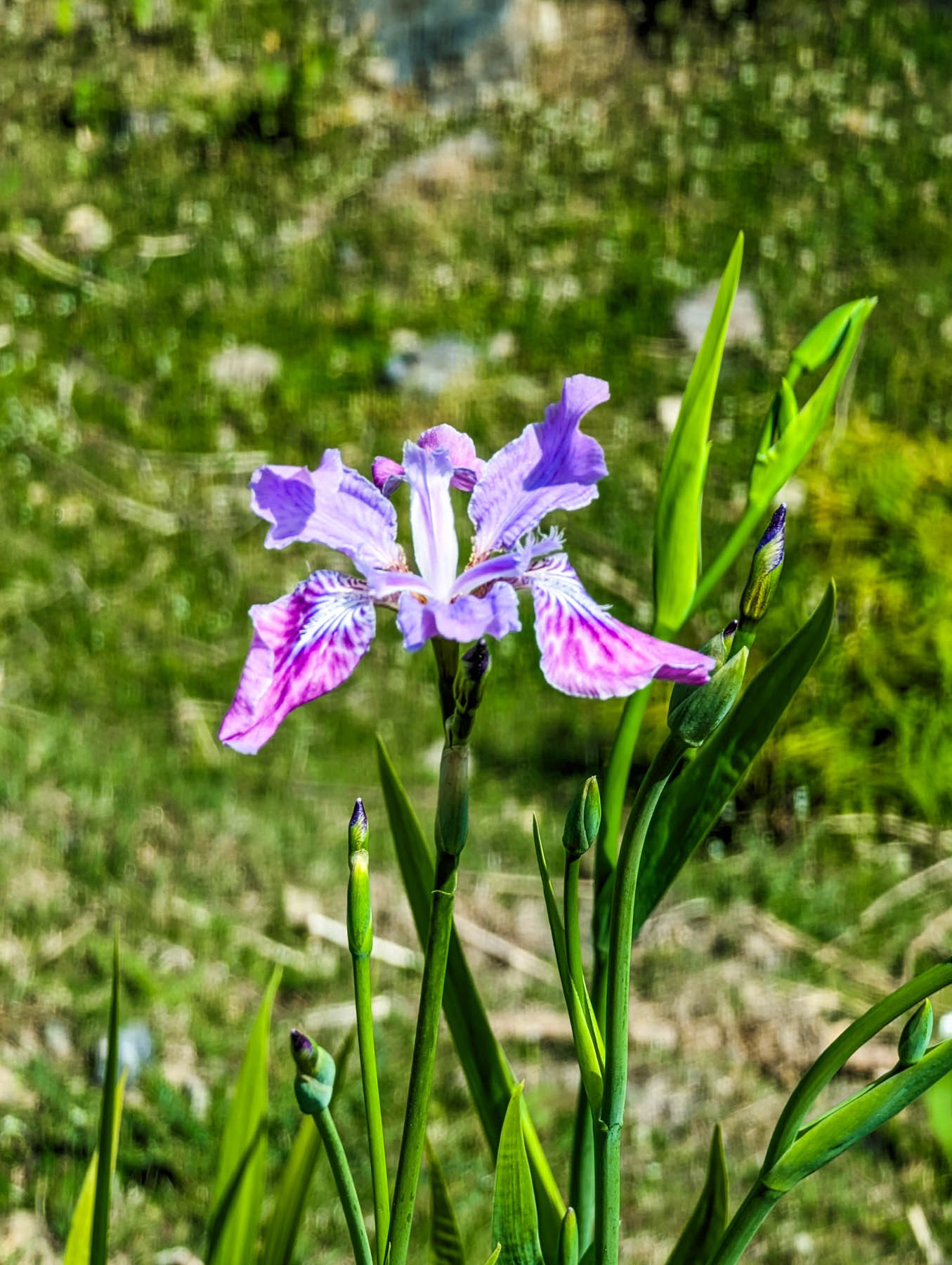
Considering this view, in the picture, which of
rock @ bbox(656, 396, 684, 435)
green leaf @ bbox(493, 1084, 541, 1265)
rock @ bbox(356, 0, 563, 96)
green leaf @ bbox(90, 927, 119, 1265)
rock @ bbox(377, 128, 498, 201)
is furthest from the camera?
rock @ bbox(356, 0, 563, 96)

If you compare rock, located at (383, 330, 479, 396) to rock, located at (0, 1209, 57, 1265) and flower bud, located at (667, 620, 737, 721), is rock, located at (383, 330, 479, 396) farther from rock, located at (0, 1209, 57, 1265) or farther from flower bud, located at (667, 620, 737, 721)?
flower bud, located at (667, 620, 737, 721)

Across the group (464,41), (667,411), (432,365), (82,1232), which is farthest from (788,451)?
(464,41)

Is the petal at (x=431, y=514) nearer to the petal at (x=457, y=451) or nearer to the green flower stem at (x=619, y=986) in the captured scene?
the petal at (x=457, y=451)

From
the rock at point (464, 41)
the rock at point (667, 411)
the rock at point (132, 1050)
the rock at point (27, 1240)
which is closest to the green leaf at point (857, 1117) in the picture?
the rock at point (27, 1240)

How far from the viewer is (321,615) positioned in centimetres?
68

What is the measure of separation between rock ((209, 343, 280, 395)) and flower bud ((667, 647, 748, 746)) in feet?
8.09

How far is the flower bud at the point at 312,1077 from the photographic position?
63 cm

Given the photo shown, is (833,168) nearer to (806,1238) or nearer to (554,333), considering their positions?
(554,333)

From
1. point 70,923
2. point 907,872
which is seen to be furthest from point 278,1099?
point 907,872

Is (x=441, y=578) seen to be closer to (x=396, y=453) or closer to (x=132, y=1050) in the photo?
(x=132, y=1050)

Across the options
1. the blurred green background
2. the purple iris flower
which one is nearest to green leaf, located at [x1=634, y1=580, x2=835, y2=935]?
the purple iris flower

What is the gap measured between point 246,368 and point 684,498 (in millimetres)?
2235

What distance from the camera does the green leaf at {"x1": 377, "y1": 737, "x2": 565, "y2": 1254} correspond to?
34.9 inches

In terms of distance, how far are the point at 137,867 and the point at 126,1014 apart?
30 centimetres
